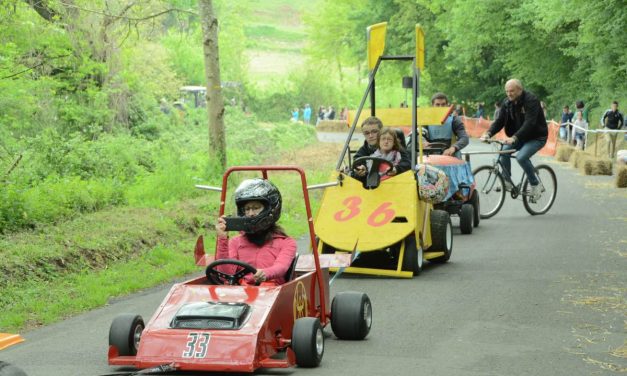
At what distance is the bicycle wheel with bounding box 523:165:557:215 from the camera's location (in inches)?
741

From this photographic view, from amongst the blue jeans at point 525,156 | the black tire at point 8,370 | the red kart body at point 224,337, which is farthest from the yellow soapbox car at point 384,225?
the black tire at point 8,370

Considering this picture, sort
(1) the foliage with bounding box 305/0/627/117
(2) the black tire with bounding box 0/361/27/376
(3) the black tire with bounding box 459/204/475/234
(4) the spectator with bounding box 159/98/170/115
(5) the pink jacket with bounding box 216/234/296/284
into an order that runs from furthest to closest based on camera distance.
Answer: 1. (4) the spectator with bounding box 159/98/170/115
2. (1) the foliage with bounding box 305/0/627/117
3. (3) the black tire with bounding box 459/204/475/234
4. (5) the pink jacket with bounding box 216/234/296/284
5. (2) the black tire with bounding box 0/361/27/376

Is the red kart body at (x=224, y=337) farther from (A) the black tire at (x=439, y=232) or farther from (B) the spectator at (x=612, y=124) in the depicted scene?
(B) the spectator at (x=612, y=124)

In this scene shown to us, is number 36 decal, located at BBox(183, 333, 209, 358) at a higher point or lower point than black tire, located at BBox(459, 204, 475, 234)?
higher

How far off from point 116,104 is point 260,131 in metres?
13.9

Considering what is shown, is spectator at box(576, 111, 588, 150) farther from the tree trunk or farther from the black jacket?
the black jacket

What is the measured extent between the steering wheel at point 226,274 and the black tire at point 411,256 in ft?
13.8

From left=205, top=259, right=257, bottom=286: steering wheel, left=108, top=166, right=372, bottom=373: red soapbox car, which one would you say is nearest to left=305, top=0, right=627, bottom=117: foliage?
left=205, top=259, right=257, bottom=286: steering wheel

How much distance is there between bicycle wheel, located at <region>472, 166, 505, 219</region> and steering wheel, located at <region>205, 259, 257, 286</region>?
33.8 feet

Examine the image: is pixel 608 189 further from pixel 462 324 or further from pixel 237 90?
pixel 237 90

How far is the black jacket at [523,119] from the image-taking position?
1789cm

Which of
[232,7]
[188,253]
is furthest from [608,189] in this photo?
[232,7]

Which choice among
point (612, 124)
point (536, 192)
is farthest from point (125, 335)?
point (612, 124)

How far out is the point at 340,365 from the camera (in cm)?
816
